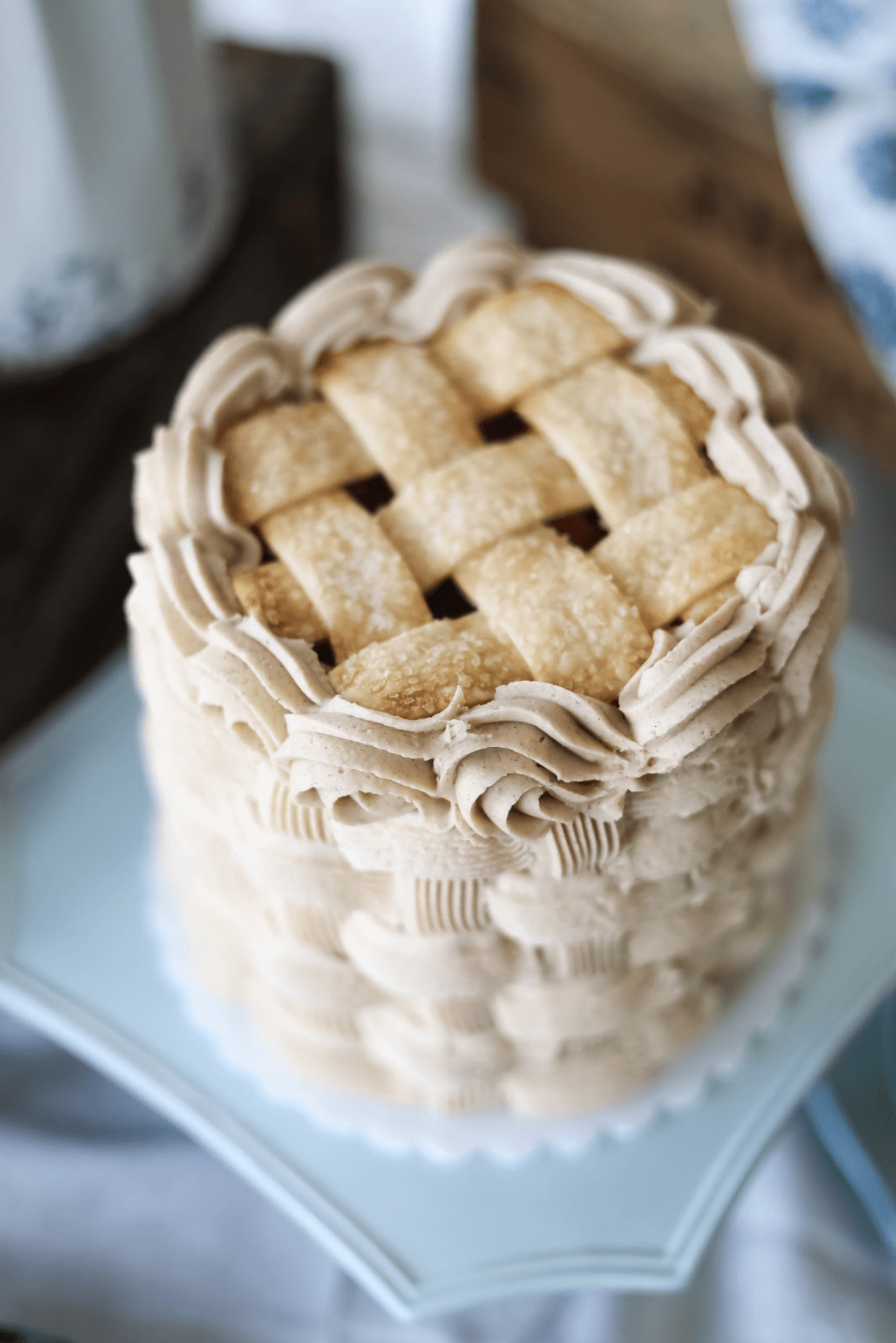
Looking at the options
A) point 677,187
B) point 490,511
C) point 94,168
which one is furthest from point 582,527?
point 677,187

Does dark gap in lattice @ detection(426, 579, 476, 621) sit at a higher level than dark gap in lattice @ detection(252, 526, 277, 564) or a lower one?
lower

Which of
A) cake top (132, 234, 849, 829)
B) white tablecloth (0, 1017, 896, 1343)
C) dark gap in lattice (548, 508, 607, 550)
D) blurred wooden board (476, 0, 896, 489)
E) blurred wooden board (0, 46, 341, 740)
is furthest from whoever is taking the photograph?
blurred wooden board (476, 0, 896, 489)

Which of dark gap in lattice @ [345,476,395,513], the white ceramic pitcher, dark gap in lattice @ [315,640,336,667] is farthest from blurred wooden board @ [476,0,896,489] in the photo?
dark gap in lattice @ [315,640,336,667]

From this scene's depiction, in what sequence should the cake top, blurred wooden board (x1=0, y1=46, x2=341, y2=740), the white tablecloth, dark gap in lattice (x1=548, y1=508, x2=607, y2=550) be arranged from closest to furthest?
→ the cake top, dark gap in lattice (x1=548, y1=508, x2=607, y2=550), the white tablecloth, blurred wooden board (x1=0, y1=46, x2=341, y2=740)

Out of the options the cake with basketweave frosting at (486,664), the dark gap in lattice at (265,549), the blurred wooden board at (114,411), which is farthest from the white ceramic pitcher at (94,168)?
the dark gap in lattice at (265,549)

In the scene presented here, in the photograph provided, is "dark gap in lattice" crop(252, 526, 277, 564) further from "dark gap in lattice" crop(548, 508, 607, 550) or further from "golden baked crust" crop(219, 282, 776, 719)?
"dark gap in lattice" crop(548, 508, 607, 550)

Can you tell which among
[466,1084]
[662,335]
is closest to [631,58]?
[662,335]

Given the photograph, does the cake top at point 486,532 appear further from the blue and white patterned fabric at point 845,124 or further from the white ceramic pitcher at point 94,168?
the white ceramic pitcher at point 94,168
